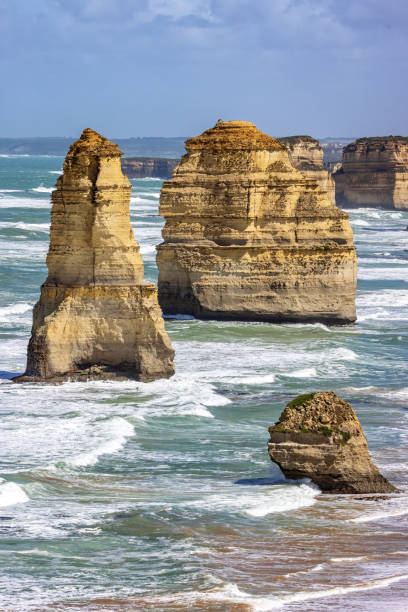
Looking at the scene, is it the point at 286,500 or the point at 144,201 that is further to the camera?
the point at 144,201

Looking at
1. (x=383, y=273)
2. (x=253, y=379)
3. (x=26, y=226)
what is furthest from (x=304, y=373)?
(x=26, y=226)

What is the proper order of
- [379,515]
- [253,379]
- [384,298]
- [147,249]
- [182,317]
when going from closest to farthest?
[379,515]
[253,379]
[182,317]
[384,298]
[147,249]

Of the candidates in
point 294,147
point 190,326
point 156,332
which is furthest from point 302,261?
point 294,147

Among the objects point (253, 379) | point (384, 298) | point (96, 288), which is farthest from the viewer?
point (384, 298)

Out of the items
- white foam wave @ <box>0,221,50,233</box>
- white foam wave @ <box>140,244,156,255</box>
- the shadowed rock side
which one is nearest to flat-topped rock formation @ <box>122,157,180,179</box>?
white foam wave @ <box>0,221,50,233</box>

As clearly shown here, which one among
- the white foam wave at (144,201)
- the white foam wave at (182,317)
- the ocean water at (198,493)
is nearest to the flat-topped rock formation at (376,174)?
the white foam wave at (144,201)

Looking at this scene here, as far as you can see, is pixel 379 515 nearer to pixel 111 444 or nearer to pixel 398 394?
pixel 111 444
